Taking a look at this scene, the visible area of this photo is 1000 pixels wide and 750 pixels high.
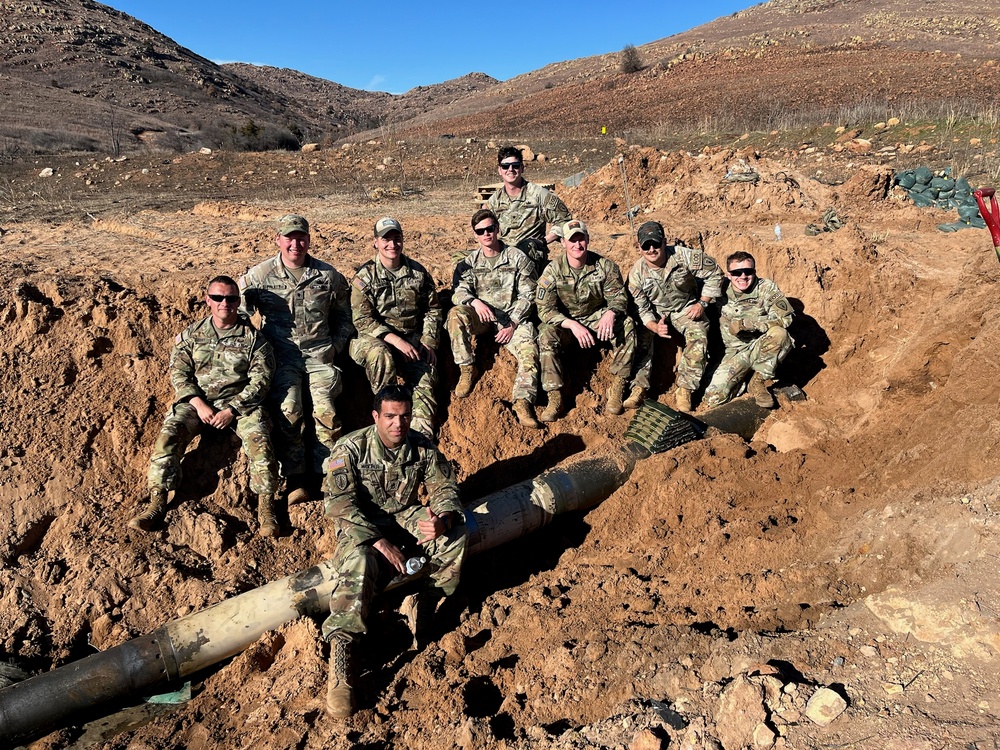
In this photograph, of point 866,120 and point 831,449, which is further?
point 866,120

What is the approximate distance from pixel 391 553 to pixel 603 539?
70.4 inches

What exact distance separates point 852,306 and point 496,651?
556 centimetres

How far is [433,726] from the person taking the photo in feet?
11.8

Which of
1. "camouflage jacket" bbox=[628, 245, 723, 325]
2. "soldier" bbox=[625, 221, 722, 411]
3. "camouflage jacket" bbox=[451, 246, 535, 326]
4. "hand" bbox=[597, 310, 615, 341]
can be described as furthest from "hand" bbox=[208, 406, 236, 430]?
"camouflage jacket" bbox=[628, 245, 723, 325]

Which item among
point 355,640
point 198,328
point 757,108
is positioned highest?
point 757,108

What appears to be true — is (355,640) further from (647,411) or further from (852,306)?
(852,306)

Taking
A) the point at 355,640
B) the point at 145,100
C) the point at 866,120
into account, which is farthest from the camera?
the point at 145,100

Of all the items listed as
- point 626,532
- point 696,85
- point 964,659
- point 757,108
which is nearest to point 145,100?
point 696,85

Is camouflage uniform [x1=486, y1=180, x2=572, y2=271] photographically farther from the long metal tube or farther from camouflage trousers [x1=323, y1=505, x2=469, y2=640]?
camouflage trousers [x1=323, y1=505, x2=469, y2=640]

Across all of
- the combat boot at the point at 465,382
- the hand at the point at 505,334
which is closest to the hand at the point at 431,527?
the combat boot at the point at 465,382

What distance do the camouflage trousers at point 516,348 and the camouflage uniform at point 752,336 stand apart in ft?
6.06

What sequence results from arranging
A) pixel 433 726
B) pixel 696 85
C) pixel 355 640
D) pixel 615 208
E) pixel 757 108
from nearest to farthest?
pixel 433 726, pixel 355 640, pixel 615 208, pixel 757 108, pixel 696 85

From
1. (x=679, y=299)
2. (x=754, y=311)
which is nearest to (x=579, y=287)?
(x=679, y=299)

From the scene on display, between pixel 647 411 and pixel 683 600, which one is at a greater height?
pixel 647 411
